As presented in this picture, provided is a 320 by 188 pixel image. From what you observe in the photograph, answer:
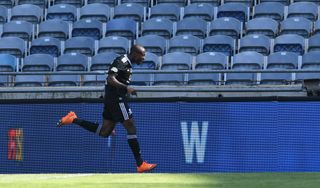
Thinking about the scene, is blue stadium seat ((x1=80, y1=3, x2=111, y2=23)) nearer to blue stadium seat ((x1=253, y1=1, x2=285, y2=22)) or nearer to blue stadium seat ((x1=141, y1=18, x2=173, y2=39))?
blue stadium seat ((x1=141, y1=18, x2=173, y2=39))

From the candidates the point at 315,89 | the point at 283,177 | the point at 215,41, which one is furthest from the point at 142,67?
the point at 283,177

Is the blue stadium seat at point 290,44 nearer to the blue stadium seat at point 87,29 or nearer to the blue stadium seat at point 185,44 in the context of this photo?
the blue stadium seat at point 185,44

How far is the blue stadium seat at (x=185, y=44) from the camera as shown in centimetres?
1920

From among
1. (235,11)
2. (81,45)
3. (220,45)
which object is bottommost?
(81,45)

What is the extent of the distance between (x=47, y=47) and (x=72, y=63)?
1.31 meters

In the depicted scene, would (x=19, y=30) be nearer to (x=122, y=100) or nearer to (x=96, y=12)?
(x=96, y=12)

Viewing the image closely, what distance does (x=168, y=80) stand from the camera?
55.7 feet

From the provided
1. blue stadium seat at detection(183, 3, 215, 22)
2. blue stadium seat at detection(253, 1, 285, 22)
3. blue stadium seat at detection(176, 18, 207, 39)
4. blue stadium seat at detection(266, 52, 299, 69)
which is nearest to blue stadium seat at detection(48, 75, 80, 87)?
blue stadium seat at detection(176, 18, 207, 39)

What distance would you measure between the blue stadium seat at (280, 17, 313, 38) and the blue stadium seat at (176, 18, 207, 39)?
1857 millimetres

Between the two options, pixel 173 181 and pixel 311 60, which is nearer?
pixel 173 181

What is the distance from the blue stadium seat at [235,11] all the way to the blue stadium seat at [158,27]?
128cm

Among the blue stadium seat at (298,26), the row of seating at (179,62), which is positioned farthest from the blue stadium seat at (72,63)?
the blue stadium seat at (298,26)

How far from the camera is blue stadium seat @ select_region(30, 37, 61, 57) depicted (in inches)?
778

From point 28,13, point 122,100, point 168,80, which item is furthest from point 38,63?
point 122,100
